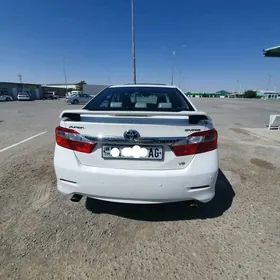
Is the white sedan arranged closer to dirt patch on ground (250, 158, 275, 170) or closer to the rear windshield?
the rear windshield

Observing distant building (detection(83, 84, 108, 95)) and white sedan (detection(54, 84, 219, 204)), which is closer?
white sedan (detection(54, 84, 219, 204))

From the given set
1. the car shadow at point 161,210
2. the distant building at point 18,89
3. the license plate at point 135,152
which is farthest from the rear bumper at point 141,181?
the distant building at point 18,89

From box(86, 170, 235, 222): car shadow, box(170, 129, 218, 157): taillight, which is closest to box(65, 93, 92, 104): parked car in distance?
box(86, 170, 235, 222): car shadow

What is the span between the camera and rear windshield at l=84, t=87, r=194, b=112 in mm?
2971

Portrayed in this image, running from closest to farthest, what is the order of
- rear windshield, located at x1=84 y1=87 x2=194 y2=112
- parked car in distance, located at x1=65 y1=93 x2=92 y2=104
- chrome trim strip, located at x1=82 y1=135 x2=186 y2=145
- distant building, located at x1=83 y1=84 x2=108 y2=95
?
chrome trim strip, located at x1=82 y1=135 x2=186 y2=145 < rear windshield, located at x1=84 y1=87 x2=194 y2=112 < parked car in distance, located at x1=65 y1=93 x2=92 y2=104 < distant building, located at x1=83 y1=84 x2=108 y2=95

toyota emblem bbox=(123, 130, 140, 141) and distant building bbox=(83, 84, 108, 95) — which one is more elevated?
distant building bbox=(83, 84, 108, 95)

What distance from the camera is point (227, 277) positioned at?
175 cm

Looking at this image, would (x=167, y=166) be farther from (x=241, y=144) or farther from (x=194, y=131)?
(x=241, y=144)

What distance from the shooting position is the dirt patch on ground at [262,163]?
439 cm

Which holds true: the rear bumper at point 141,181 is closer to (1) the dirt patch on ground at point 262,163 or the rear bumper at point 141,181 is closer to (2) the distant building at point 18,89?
(1) the dirt patch on ground at point 262,163

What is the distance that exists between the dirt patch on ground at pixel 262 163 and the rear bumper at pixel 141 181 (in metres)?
2.99

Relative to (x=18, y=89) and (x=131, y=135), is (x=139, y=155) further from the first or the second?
(x=18, y=89)

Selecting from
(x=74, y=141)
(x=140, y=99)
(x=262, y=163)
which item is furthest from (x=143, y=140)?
(x=262, y=163)

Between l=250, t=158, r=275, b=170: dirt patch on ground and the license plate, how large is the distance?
3.49 m
